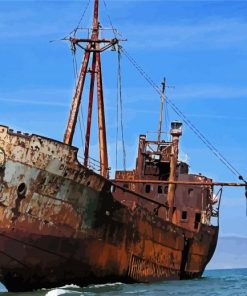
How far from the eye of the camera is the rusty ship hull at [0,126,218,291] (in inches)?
701

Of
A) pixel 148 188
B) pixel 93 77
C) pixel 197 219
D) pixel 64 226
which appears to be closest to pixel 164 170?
pixel 148 188

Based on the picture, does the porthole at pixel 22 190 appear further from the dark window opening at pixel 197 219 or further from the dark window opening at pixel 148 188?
the dark window opening at pixel 197 219

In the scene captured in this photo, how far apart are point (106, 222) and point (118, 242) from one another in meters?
1.00

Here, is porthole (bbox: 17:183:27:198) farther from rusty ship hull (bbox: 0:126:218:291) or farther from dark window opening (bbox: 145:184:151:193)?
dark window opening (bbox: 145:184:151:193)

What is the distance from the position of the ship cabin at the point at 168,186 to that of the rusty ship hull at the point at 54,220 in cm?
759

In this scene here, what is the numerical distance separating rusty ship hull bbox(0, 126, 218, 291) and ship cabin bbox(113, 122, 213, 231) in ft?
24.9

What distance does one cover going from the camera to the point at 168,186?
27.4 meters

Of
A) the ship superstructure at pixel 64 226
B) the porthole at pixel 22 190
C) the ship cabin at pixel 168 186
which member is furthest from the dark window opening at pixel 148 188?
the porthole at pixel 22 190

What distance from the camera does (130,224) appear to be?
20.6 metres

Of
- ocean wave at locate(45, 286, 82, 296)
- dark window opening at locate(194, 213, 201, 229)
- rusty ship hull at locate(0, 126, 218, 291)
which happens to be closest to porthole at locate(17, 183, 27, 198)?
rusty ship hull at locate(0, 126, 218, 291)

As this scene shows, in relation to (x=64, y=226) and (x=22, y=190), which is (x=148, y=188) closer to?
(x=64, y=226)

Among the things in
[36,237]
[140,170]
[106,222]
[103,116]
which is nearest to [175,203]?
[140,170]

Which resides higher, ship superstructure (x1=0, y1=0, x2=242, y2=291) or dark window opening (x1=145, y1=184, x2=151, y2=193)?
dark window opening (x1=145, y1=184, x2=151, y2=193)

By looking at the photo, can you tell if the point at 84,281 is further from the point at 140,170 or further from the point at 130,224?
the point at 140,170
